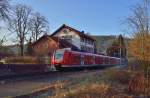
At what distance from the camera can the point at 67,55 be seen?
136ft

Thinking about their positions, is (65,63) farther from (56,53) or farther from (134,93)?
(134,93)

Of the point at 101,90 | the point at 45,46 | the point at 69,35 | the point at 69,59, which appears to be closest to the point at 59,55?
the point at 69,59

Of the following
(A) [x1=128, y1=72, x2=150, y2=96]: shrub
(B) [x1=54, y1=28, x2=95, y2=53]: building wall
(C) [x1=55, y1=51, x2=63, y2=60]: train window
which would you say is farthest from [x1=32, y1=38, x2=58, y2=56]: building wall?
(A) [x1=128, y1=72, x2=150, y2=96]: shrub

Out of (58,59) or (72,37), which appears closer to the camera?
(58,59)

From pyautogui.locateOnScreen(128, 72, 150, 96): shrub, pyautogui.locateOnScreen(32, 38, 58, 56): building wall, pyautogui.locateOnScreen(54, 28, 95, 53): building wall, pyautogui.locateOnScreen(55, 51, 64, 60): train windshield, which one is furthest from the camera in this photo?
pyautogui.locateOnScreen(54, 28, 95, 53): building wall

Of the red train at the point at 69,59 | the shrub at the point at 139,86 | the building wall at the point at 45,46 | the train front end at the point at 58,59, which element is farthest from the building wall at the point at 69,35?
the shrub at the point at 139,86

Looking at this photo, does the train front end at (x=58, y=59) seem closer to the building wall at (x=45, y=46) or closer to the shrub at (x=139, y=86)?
the shrub at (x=139, y=86)

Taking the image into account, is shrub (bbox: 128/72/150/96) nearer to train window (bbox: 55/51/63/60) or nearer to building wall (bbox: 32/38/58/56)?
train window (bbox: 55/51/63/60)

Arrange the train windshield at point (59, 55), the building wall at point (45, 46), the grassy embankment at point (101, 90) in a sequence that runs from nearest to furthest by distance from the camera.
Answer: the grassy embankment at point (101, 90) → the train windshield at point (59, 55) → the building wall at point (45, 46)

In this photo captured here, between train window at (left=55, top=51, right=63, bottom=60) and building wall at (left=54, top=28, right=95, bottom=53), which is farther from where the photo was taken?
building wall at (left=54, top=28, right=95, bottom=53)

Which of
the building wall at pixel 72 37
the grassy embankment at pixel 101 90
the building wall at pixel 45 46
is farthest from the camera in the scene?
the building wall at pixel 72 37

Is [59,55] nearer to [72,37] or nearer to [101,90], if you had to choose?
[101,90]

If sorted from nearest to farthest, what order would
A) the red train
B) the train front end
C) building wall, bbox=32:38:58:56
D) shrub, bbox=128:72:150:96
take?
shrub, bbox=128:72:150:96 → the red train → the train front end → building wall, bbox=32:38:58:56

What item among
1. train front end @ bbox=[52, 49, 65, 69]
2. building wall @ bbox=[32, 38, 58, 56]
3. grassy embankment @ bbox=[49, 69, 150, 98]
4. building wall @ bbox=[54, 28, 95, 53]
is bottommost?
grassy embankment @ bbox=[49, 69, 150, 98]
